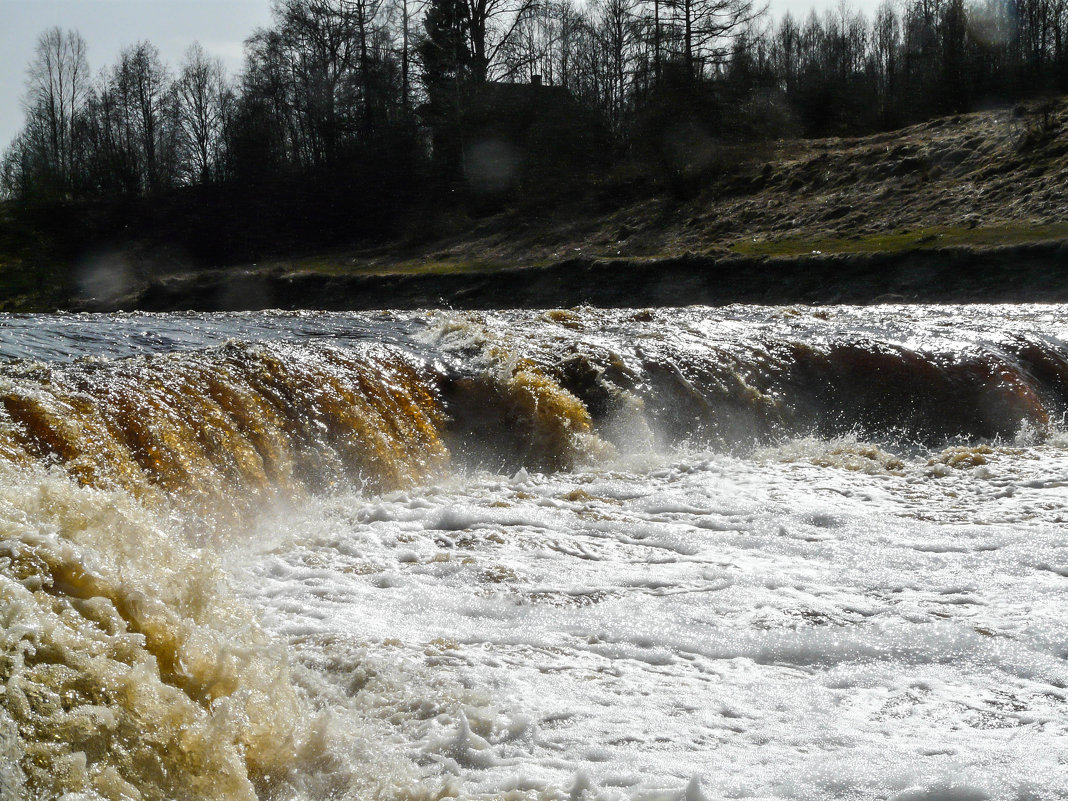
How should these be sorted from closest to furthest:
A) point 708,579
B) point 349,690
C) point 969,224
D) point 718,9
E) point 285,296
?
point 349,690 → point 708,579 → point 969,224 → point 285,296 → point 718,9

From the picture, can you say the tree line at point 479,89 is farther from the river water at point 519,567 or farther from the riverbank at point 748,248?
the river water at point 519,567

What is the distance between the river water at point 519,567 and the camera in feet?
9.01

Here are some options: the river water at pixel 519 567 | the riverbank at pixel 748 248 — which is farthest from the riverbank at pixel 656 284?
the river water at pixel 519 567

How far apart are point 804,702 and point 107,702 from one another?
237cm

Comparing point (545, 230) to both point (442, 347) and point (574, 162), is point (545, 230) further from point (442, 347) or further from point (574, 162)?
point (442, 347)

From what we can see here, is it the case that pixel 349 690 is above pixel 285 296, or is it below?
below

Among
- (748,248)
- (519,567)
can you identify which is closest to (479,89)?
(748,248)

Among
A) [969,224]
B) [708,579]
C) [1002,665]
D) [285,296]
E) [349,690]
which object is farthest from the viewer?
[285,296]

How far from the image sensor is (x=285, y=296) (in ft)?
91.4

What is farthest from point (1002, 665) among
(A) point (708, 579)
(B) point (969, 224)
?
(B) point (969, 224)

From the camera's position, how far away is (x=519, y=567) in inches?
196

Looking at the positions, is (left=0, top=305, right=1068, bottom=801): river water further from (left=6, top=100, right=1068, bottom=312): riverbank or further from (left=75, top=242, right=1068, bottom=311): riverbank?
(left=6, top=100, right=1068, bottom=312): riverbank

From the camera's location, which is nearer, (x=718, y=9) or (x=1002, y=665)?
(x=1002, y=665)

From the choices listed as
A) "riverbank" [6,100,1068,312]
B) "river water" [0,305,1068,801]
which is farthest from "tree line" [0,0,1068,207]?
"river water" [0,305,1068,801]
